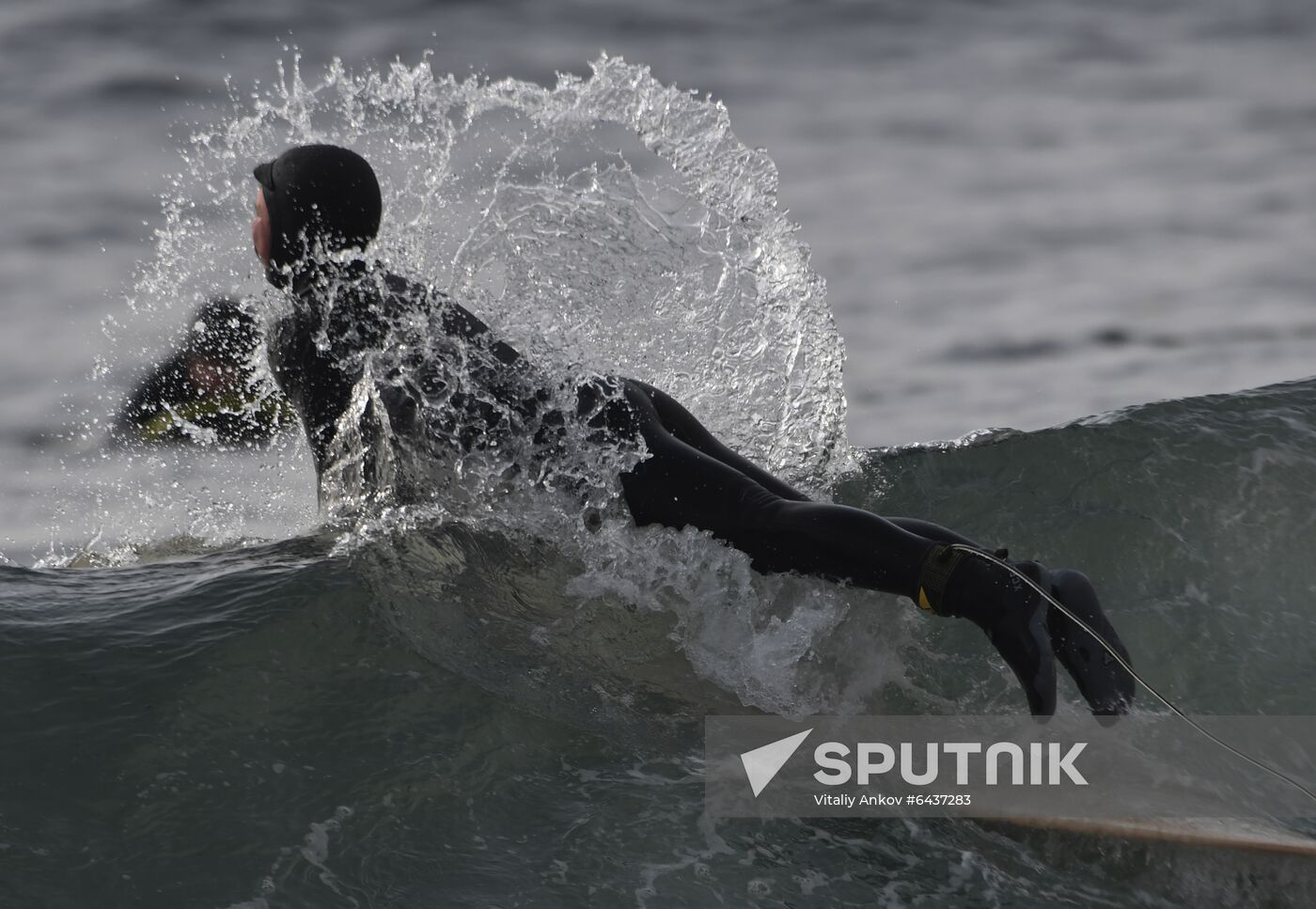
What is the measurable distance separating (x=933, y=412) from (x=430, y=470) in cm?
471

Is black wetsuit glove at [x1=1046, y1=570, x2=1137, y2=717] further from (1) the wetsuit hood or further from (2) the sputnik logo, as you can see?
(1) the wetsuit hood

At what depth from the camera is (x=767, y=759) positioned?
3293 millimetres

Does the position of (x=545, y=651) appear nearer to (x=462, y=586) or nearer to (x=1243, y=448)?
(x=462, y=586)

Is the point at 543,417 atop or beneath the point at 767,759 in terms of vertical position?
atop

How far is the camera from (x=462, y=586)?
3902 mm

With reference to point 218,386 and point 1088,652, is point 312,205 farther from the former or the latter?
point 1088,652

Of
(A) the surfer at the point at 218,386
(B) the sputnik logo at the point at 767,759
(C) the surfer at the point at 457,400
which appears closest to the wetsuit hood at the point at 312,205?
(C) the surfer at the point at 457,400

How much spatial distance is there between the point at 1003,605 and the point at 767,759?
0.65 meters

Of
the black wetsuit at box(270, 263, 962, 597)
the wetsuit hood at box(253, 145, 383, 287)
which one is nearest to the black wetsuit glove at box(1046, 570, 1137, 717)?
the black wetsuit at box(270, 263, 962, 597)

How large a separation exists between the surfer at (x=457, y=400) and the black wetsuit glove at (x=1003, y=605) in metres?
0.10

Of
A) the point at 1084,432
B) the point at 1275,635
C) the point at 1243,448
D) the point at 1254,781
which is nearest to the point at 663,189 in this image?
the point at 1084,432

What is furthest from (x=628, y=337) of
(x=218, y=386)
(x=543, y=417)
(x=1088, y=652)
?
(x=1088, y=652)

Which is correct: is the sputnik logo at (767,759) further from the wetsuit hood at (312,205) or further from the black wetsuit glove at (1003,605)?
the wetsuit hood at (312,205)

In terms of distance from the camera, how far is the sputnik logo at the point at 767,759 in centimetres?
321
